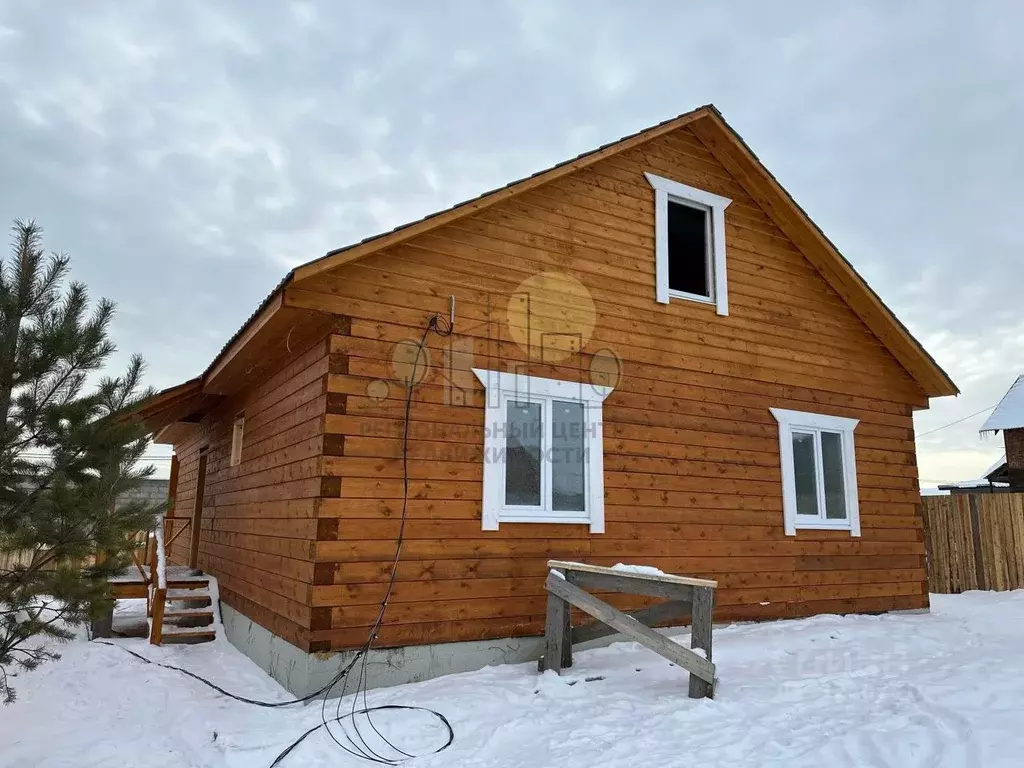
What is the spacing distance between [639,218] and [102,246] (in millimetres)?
14283

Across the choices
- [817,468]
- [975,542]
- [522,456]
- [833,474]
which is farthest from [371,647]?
[975,542]

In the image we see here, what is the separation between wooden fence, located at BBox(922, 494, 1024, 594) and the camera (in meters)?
12.6

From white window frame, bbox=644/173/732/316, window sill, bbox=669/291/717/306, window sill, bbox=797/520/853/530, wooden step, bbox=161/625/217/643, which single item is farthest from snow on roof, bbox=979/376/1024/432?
wooden step, bbox=161/625/217/643

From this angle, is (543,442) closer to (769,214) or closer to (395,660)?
(395,660)

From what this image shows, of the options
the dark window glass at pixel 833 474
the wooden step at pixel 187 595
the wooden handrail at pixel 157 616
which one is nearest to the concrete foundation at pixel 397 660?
the wooden handrail at pixel 157 616

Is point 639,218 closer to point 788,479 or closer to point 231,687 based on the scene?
point 788,479

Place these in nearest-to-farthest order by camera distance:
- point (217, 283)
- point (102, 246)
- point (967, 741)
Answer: point (967, 741), point (102, 246), point (217, 283)

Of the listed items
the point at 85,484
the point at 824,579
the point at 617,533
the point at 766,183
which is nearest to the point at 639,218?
the point at 766,183

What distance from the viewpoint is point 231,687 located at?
6.49m

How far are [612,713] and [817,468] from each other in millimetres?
5350

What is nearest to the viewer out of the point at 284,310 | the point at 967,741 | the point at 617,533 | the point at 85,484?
the point at 967,741

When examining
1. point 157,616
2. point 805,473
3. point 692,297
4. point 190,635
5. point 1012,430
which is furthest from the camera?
point 1012,430

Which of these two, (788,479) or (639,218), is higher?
(639,218)

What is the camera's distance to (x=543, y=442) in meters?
6.92
